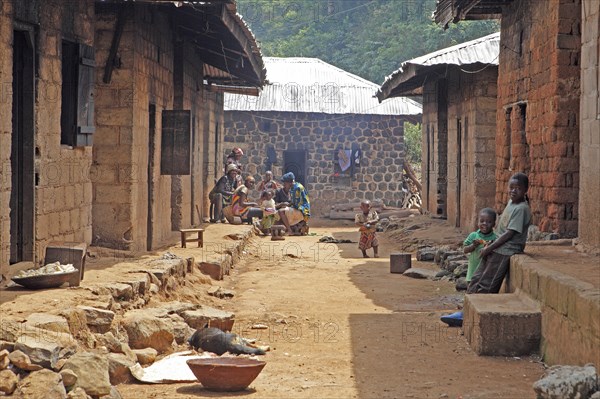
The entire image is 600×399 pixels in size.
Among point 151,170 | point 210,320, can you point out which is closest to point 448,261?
point 151,170

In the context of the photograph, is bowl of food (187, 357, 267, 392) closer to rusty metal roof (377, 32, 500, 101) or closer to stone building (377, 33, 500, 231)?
stone building (377, 33, 500, 231)

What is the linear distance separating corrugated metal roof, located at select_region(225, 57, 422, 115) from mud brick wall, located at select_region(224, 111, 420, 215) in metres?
0.28

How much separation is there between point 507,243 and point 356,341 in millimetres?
1775

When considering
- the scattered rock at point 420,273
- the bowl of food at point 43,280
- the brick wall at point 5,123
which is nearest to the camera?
the bowl of food at point 43,280

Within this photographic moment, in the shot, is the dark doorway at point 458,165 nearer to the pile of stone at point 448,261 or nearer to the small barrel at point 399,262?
the pile of stone at point 448,261

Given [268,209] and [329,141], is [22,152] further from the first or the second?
[329,141]

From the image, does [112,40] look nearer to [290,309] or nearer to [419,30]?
A: [290,309]

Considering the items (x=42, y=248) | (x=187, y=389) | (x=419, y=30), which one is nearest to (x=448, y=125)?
(x=42, y=248)

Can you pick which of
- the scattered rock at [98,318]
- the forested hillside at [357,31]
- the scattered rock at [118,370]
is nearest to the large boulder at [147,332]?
the scattered rock at [98,318]

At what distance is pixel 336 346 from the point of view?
8469 millimetres

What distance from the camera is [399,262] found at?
14203 millimetres

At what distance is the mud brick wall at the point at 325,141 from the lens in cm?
2956

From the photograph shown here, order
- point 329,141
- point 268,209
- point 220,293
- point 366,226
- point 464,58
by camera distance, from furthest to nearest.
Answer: point 329,141 < point 268,209 < point 464,58 < point 366,226 < point 220,293

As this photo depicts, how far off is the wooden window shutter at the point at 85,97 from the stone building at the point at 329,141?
1794 cm
